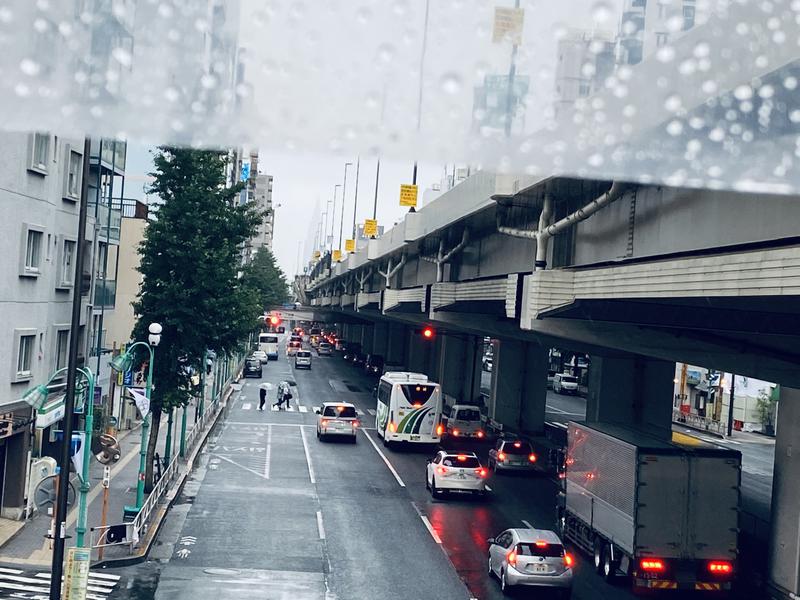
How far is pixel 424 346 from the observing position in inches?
2926

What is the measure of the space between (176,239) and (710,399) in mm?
52271

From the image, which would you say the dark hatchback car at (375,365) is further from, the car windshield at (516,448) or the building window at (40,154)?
the building window at (40,154)

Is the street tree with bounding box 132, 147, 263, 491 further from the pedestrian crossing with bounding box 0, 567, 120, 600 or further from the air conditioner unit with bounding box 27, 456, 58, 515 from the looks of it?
Answer: the pedestrian crossing with bounding box 0, 567, 120, 600

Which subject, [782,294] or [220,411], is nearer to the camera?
[782,294]

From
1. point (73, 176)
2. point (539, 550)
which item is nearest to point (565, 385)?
point (73, 176)

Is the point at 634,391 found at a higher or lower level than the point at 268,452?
higher

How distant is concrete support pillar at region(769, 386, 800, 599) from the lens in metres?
19.5

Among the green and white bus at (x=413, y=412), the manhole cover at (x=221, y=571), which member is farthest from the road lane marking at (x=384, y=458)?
the manhole cover at (x=221, y=571)

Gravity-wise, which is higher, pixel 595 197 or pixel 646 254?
pixel 595 197

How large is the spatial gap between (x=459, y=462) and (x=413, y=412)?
37.6 feet

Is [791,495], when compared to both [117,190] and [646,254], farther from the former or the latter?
[117,190]

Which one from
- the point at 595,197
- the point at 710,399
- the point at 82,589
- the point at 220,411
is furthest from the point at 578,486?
the point at 710,399

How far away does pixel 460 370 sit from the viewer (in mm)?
57719

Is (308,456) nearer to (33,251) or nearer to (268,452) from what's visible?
(268,452)
